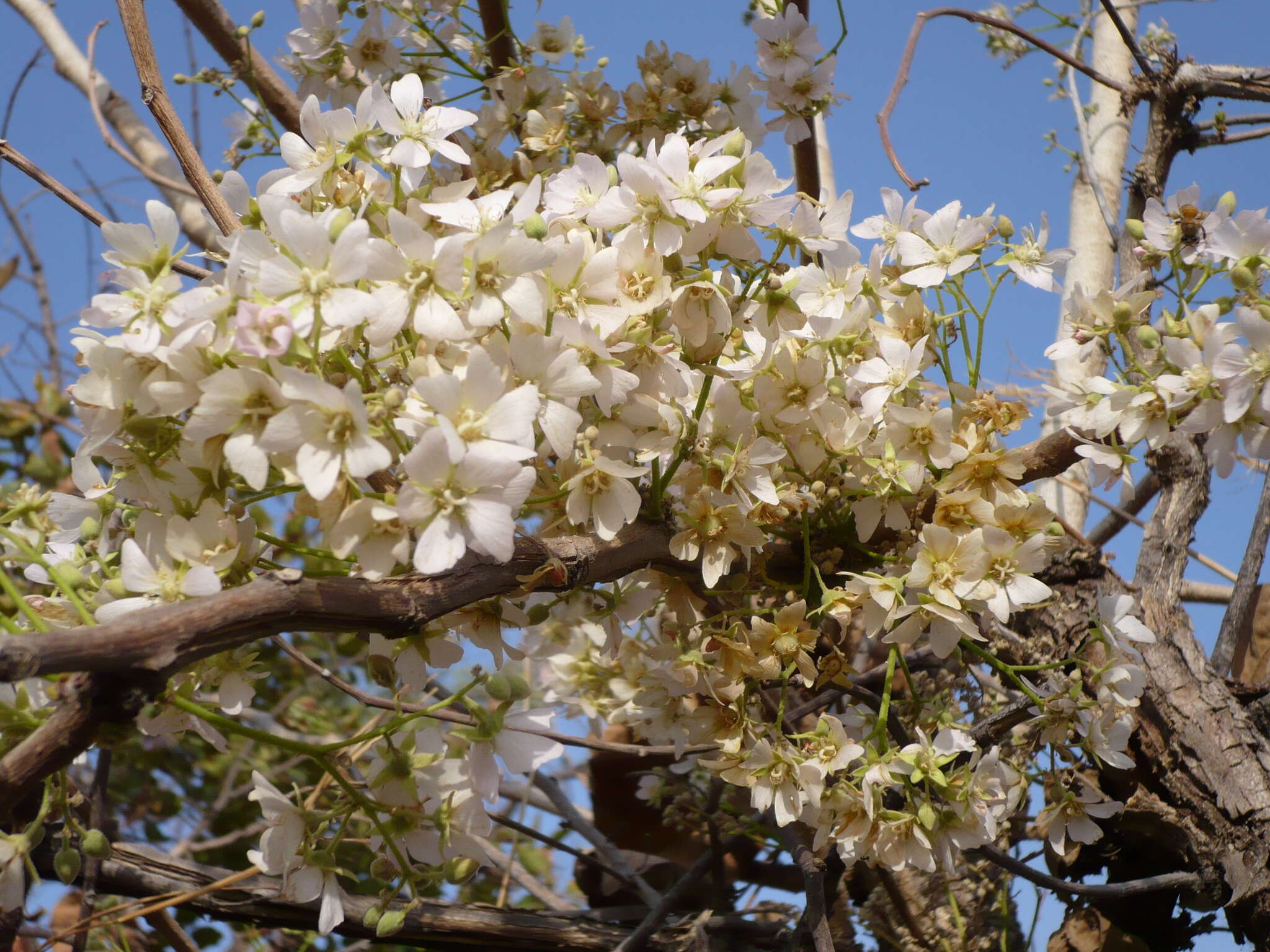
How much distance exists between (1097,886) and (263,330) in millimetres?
1060

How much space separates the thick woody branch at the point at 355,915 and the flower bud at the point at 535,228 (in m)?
0.88

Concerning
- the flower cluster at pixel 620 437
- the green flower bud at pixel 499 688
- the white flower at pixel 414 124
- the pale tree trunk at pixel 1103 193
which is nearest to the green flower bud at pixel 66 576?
the flower cluster at pixel 620 437

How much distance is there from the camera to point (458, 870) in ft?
2.98

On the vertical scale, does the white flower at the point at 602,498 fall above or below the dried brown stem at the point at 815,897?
above

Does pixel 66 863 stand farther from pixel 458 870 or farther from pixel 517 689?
pixel 517 689

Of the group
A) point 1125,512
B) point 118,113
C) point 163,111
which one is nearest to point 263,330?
point 163,111

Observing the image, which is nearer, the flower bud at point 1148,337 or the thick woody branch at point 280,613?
the thick woody branch at point 280,613

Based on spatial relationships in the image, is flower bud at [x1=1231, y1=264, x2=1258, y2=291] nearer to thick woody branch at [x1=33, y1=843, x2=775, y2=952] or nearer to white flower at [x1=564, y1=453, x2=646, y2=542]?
→ white flower at [x1=564, y1=453, x2=646, y2=542]

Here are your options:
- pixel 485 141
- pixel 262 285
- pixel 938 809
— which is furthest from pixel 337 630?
pixel 485 141

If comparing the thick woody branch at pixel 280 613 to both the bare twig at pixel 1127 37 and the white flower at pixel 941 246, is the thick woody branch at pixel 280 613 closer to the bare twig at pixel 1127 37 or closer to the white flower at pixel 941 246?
the white flower at pixel 941 246

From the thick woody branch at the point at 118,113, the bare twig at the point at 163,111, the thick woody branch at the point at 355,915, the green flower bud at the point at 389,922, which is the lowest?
the green flower bud at the point at 389,922

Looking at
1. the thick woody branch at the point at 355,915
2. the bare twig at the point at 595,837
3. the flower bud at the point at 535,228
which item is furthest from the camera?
the bare twig at the point at 595,837

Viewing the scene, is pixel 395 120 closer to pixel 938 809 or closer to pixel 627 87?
pixel 627 87

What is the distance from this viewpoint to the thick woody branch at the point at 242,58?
162cm
